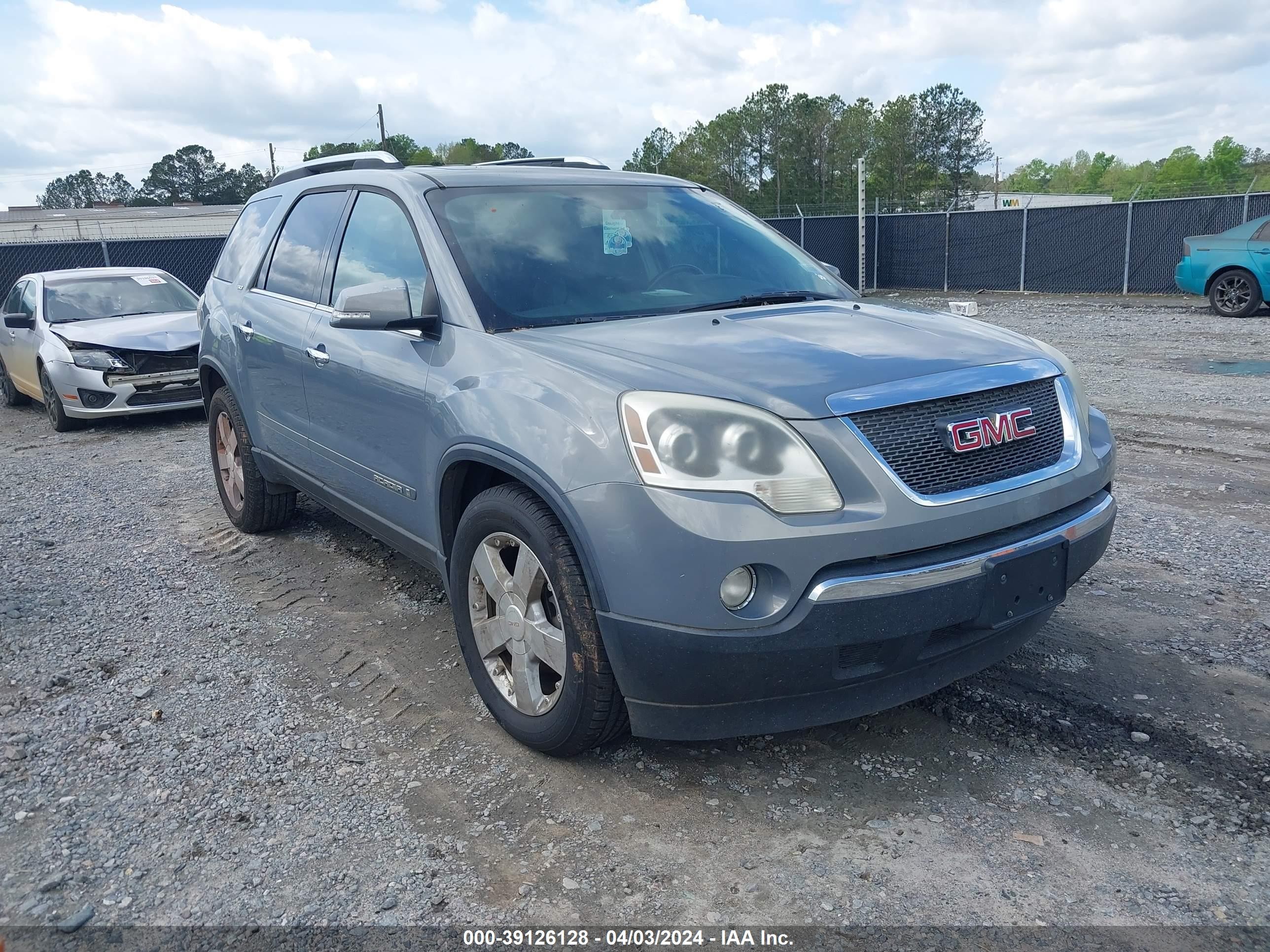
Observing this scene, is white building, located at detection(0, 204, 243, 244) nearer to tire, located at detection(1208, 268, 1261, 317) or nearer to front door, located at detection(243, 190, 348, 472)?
tire, located at detection(1208, 268, 1261, 317)

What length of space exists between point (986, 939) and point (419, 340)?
8.24 ft

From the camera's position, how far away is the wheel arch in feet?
8.96

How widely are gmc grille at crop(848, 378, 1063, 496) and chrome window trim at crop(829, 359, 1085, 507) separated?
0.5 inches

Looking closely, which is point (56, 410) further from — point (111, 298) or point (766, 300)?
point (766, 300)

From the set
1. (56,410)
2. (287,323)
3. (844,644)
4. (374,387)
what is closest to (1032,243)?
(56,410)

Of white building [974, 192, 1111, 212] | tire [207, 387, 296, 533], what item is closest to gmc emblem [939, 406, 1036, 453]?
tire [207, 387, 296, 533]

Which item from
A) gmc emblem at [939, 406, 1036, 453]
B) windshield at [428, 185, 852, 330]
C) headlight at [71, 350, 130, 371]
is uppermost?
windshield at [428, 185, 852, 330]

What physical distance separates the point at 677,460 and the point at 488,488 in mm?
915

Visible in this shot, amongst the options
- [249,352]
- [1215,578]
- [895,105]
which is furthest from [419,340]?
[895,105]

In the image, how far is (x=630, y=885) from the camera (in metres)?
2.56

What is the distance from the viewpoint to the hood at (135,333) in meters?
9.72

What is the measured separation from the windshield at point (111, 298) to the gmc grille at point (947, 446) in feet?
32.1

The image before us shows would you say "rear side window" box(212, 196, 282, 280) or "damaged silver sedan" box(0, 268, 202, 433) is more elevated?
"rear side window" box(212, 196, 282, 280)

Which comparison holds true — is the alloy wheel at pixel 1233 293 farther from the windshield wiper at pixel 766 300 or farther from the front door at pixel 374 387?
the front door at pixel 374 387
